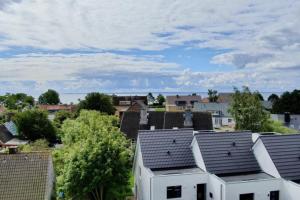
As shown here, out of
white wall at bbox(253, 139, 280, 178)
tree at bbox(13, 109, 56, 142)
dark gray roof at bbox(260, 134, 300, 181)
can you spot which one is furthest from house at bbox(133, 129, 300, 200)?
tree at bbox(13, 109, 56, 142)

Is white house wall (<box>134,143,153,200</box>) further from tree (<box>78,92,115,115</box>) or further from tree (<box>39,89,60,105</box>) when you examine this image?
tree (<box>39,89,60,105</box>)

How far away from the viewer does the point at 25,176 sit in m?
25.7

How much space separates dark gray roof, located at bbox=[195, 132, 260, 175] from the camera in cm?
2664

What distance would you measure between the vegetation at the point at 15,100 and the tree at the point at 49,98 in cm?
543

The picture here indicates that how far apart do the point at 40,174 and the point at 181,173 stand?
11634 mm

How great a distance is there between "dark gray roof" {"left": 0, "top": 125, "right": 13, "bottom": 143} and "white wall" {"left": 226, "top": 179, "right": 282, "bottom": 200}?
47126 millimetres

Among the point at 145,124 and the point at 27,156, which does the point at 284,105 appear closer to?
the point at 145,124

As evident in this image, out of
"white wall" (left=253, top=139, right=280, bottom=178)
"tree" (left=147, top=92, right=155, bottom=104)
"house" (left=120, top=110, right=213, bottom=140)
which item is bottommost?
"white wall" (left=253, top=139, right=280, bottom=178)

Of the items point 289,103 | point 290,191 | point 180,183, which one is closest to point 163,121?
point 180,183

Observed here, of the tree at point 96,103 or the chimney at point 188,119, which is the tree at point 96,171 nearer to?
the chimney at point 188,119

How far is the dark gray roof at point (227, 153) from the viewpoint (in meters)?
26.6

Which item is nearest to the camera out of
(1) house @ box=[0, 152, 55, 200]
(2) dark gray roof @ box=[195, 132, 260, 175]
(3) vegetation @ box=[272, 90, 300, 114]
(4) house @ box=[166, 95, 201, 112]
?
(1) house @ box=[0, 152, 55, 200]

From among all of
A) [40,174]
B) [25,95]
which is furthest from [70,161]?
[25,95]

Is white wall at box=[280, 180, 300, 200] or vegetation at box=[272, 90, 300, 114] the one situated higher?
vegetation at box=[272, 90, 300, 114]
